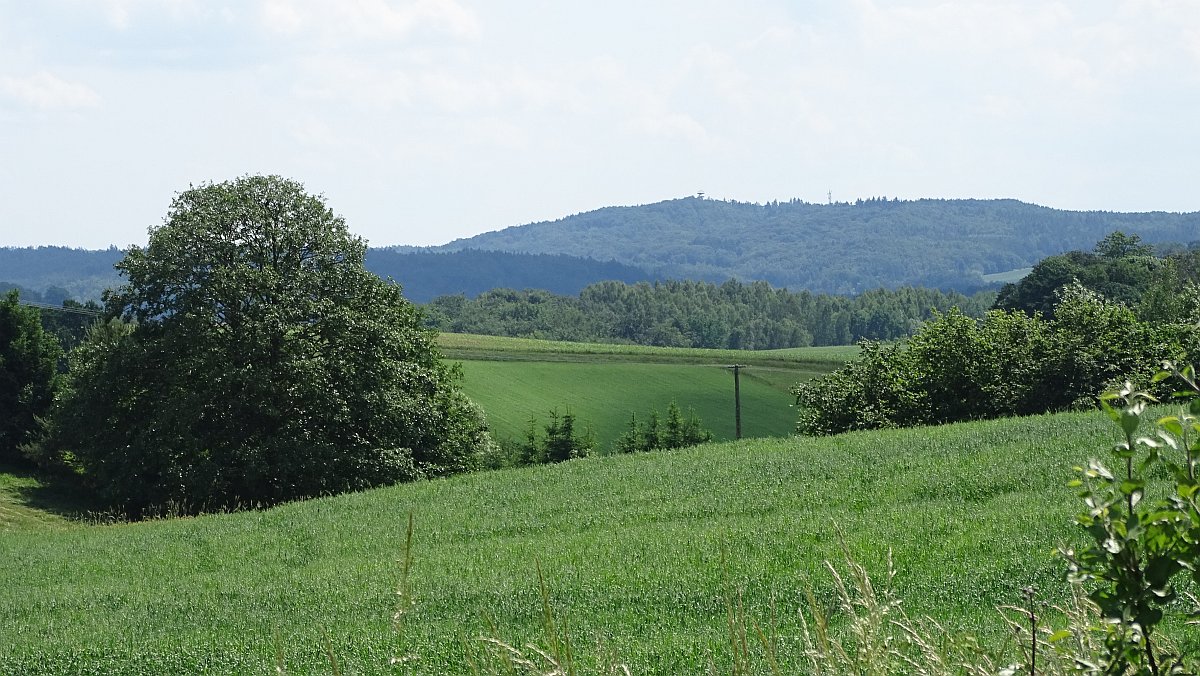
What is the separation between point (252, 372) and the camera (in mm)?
36156

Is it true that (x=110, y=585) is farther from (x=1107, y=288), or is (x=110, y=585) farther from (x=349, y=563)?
(x=1107, y=288)

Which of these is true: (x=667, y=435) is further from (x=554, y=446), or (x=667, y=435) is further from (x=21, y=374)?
(x=21, y=374)

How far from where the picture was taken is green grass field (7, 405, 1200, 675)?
37.0 feet

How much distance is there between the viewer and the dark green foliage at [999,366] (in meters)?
41.2

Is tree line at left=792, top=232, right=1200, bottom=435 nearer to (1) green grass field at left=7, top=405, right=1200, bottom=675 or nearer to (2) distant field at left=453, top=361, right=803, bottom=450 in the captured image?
(1) green grass field at left=7, top=405, right=1200, bottom=675

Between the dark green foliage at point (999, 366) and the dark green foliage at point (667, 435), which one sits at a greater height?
the dark green foliage at point (999, 366)

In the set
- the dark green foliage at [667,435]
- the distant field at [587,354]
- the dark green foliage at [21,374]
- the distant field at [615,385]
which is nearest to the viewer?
the dark green foliage at [21,374]

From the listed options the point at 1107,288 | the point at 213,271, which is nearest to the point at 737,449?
the point at 213,271

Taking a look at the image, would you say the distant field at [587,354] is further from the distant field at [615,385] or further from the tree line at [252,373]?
the tree line at [252,373]

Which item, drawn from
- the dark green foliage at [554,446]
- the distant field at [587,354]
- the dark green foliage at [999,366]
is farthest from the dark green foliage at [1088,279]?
the dark green foliage at [999,366]

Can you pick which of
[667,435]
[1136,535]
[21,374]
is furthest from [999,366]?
[21,374]

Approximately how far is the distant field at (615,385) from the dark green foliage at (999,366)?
33.0 meters

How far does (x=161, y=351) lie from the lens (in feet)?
124

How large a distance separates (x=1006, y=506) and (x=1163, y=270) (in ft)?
252
